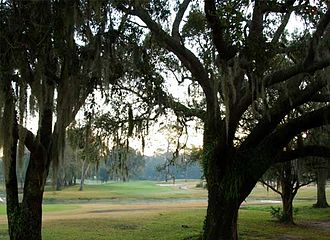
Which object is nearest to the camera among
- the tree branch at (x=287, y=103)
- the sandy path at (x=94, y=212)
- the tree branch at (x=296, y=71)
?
the tree branch at (x=296, y=71)

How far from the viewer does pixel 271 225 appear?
17.9m

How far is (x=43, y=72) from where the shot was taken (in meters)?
7.02

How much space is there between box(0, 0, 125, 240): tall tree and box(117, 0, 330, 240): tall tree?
40.1 inches

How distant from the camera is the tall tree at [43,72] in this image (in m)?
6.38

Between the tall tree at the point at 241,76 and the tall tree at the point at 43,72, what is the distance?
1.02 m

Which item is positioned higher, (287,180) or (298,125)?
(298,125)

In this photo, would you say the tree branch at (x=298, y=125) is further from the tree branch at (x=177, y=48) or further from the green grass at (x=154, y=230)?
the green grass at (x=154, y=230)

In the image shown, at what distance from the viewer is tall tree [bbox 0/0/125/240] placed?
20.9ft

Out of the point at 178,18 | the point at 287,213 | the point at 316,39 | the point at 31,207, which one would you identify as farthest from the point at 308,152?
the point at 287,213

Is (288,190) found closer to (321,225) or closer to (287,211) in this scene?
(287,211)

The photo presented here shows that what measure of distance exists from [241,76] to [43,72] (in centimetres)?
456

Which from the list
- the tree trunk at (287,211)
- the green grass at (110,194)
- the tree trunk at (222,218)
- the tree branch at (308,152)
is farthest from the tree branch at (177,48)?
the green grass at (110,194)

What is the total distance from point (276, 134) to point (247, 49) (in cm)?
313

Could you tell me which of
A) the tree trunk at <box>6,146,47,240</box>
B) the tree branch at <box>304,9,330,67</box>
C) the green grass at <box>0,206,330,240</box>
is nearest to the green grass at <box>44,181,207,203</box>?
the green grass at <box>0,206,330,240</box>
